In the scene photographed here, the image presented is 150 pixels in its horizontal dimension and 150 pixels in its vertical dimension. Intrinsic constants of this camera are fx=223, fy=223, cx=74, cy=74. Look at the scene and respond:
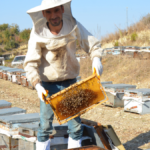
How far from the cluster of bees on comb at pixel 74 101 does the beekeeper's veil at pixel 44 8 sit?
77 cm

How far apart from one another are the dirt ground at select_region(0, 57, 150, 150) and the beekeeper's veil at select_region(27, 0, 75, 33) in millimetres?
2229

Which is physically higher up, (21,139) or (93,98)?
(93,98)

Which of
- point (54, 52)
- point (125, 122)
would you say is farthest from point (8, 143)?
→ point (125, 122)

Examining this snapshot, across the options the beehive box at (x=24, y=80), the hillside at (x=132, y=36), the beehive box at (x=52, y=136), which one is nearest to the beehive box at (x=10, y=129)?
the beehive box at (x=52, y=136)

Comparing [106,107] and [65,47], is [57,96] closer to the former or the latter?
[65,47]

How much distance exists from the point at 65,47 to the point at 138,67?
8.30m

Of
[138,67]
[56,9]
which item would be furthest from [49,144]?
[138,67]

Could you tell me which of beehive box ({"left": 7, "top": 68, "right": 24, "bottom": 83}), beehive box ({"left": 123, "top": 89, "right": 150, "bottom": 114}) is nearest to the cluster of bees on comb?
beehive box ({"left": 123, "top": 89, "right": 150, "bottom": 114})

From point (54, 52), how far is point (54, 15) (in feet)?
1.22

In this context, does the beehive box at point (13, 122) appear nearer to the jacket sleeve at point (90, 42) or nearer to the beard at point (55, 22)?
the jacket sleeve at point (90, 42)

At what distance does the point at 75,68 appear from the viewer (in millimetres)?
2479

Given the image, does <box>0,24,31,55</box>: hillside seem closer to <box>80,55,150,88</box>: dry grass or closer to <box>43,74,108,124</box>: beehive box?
<box>80,55,150,88</box>: dry grass

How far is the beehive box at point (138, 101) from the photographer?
495cm

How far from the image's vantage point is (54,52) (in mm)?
2303
